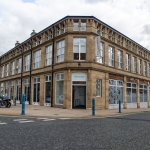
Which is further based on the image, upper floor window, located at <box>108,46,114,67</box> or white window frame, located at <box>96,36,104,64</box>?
upper floor window, located at <box>108,46,114,67</box>

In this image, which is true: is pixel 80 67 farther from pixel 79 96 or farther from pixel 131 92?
pixel 131 92

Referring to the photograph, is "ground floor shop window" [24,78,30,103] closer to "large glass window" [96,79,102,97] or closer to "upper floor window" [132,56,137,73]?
"large glass window" [96,79,102,97]

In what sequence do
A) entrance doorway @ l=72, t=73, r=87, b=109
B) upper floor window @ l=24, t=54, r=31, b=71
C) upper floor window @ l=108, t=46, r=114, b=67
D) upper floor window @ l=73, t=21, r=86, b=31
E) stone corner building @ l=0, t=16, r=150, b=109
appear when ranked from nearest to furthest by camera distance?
1. entrance doorway @ l=72, t=73, r=87, b=109
2. stone corner building @ l=0, t=16, r=150, b=109
3. upper floor window @ l=73, t=21, r=86, b=31
4. upper floor window @ l=108, t=46, r=114, b=67
5. upper floor window @ l=24, t=54, r=31, b=71

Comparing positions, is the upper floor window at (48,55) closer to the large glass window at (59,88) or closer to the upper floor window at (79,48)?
the large glass window at (59,88)

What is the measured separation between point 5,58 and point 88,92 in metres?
28.7

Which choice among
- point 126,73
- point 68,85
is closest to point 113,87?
point 126,73

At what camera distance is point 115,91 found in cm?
3075

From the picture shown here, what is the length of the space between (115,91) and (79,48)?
25.9ft

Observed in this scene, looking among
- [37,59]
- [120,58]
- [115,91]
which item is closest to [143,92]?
[120,58]

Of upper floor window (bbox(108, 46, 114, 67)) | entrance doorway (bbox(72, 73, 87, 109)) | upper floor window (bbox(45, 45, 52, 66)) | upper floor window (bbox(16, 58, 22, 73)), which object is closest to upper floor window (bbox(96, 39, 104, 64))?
upper floor window (bbox(108, 46, 114, 67))

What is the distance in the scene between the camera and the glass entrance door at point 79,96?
26.7 meters

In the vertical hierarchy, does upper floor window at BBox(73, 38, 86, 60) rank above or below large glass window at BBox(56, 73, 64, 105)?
above

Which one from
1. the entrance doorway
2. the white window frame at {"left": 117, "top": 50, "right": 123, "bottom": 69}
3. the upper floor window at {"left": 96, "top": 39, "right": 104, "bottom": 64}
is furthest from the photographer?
the white window frame at {"left": 117, "top": 50, "right": 123, "bottom": 69}

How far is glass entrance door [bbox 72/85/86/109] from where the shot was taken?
87.6ft
